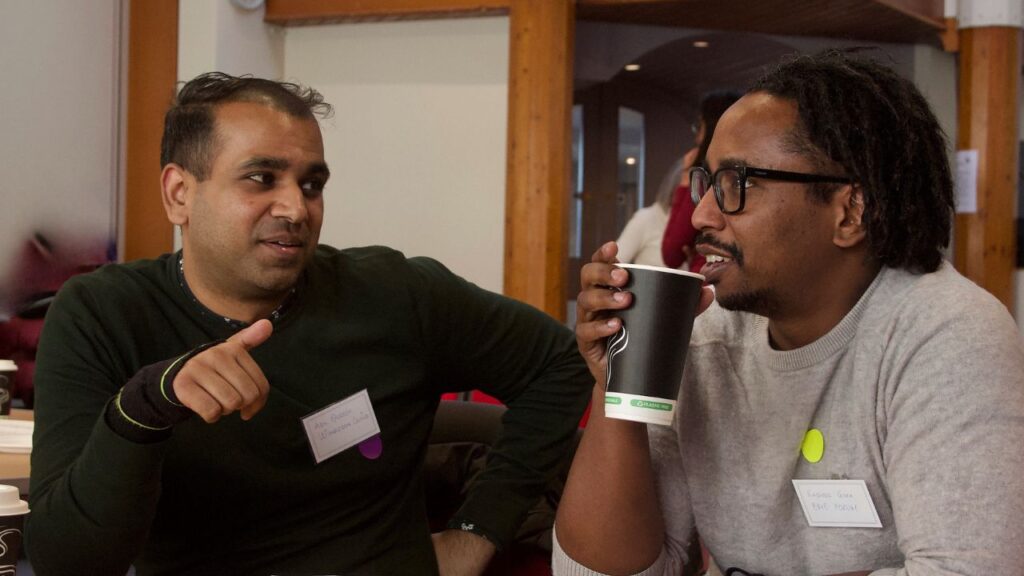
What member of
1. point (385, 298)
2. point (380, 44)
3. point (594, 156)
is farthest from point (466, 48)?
point (385, 298)

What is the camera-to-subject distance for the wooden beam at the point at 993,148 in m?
6.21

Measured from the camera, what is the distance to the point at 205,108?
6.21 ft

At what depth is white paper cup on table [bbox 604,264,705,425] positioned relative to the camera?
3.93ft

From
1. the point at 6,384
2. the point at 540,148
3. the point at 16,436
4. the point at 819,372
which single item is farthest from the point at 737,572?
the point at 540,148

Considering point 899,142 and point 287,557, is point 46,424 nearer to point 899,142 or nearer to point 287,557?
point 287,557

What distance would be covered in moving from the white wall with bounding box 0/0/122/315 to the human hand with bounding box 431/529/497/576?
3.74 m

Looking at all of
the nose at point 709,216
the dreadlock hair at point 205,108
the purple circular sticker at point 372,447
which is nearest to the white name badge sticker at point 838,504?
the nose at point 709,216

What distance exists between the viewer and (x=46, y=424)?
5.19 ft

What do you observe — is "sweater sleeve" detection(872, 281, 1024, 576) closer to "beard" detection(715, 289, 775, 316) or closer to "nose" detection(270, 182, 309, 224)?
"beard" detection(715, 289, 775, 316)

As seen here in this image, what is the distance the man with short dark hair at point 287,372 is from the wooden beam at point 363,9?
3.92m

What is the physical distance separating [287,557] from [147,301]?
0.50 m

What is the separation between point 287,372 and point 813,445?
35.5 inches

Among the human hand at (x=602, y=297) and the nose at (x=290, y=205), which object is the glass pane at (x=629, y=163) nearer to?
the nose at (x=290, y=205)

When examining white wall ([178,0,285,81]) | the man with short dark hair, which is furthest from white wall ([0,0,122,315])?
the man with short dark hair
